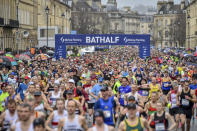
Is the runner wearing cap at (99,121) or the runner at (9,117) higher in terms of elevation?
the runner wearing cap at (99,121)

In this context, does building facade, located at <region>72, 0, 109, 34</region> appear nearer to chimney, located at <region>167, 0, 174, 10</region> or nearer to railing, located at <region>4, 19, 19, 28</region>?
chimney, located at <region>167, 0, 174, 10</region>

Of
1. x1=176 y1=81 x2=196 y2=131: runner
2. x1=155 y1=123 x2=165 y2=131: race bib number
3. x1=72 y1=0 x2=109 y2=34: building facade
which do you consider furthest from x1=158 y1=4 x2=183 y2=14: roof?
x1=155 y1=123 x2=165 y2=131: race bib number

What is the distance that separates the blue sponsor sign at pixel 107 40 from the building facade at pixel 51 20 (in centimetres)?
1795

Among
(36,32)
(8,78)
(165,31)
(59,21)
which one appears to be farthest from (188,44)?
(8,78)

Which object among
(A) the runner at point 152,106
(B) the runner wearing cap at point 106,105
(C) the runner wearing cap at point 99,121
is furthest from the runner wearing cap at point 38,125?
(A) the runner at point 152,106

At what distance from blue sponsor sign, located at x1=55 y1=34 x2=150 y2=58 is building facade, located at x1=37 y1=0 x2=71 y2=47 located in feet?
58.9

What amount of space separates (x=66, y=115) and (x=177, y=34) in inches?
4008

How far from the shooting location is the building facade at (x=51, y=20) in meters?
67.1

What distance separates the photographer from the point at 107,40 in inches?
1581

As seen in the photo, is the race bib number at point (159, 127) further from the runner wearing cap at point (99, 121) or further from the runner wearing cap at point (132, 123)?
the runner wearing cap at point (99, 121)

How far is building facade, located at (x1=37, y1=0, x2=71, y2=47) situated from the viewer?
67125 mm

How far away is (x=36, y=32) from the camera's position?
6925 centimetres

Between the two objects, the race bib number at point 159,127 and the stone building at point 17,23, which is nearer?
the race bib number at point 159,127

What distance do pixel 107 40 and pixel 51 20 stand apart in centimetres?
4258
